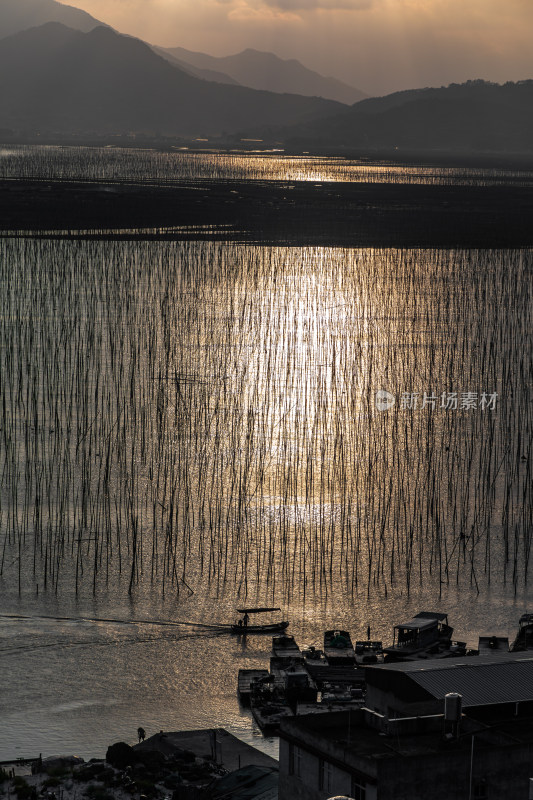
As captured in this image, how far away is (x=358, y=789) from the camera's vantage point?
10570mm

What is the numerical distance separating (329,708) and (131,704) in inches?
106

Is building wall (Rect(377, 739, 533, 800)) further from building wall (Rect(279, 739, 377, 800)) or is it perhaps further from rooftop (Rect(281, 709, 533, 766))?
building wall (Rect(279, 739, 377, 800))

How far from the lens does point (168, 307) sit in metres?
36.6

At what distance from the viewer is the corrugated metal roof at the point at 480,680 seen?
1215 cm

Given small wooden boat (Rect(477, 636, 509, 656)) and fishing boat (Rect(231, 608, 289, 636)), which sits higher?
small wooden boat (Rect(477, 636, 509, 656))

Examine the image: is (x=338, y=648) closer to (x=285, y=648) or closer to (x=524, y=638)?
(x=285, y=648)

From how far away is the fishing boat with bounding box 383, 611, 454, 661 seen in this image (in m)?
16.4

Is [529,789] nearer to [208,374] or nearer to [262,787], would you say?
[262,787]

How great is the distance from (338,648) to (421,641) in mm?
1128

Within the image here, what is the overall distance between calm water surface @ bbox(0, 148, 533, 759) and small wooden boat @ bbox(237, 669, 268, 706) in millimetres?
263

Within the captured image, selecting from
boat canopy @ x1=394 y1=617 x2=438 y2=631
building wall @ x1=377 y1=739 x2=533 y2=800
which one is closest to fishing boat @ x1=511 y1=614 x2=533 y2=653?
boat canopy @ x1=394 y1=617 x2=438 y2=631

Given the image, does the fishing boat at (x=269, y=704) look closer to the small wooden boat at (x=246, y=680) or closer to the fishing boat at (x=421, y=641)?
the small wooden boat at (x=246, y=680)

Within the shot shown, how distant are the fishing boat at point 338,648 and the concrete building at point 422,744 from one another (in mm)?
3543

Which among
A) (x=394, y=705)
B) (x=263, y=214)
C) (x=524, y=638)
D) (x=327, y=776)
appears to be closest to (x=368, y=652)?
(x=524, y=638)
